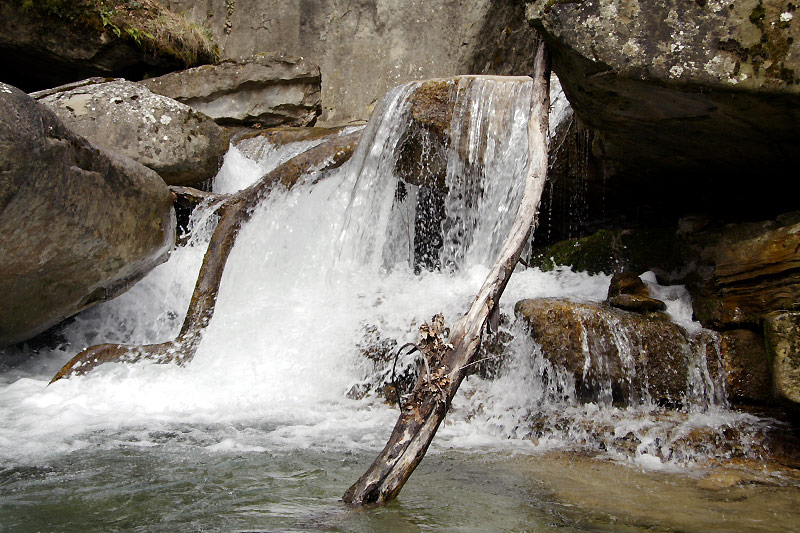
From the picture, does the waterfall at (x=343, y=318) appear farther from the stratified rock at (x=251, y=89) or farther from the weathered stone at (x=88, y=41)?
the weathered stone at (x=88, y=41)

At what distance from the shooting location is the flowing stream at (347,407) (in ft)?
8.11

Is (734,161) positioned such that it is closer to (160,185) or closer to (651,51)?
(651,51)

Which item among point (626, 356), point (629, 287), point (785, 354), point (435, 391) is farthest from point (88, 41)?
point (785, 354)

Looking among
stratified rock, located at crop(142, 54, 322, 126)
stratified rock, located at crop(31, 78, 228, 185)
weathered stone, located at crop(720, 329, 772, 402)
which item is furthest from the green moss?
stratified rock, located at crop(142, 54, 322, 126)

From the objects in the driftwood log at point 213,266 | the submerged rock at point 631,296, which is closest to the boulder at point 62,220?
the driftwood log at point 213,266

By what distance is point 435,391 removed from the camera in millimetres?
2566

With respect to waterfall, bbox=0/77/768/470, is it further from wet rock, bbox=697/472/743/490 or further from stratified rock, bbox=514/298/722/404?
wet rock, bbox=697/472/743/490

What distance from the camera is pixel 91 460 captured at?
3.09m

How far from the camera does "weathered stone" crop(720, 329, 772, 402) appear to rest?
388 cm

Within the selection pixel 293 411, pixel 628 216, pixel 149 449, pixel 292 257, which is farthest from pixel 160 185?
pixel 628 216

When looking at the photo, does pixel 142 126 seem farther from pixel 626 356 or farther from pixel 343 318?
pixel 626 356

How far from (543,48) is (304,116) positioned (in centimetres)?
692

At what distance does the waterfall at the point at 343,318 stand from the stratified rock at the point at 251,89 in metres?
3.60

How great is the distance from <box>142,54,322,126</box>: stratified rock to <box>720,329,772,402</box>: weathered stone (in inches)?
300
